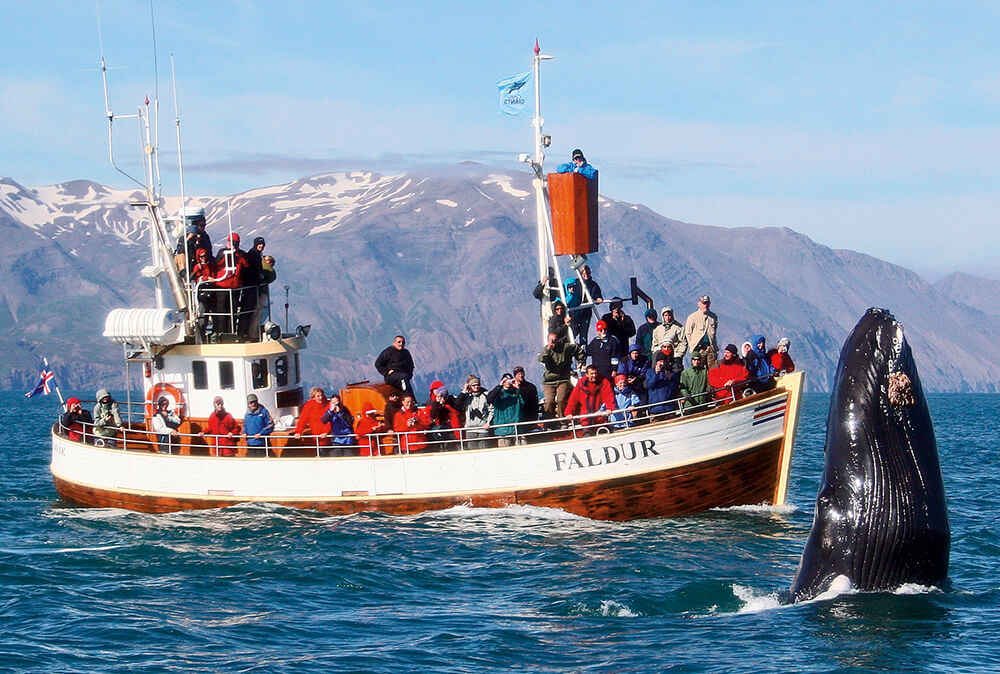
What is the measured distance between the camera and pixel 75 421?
2750 cm

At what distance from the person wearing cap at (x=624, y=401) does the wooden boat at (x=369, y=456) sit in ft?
0.63

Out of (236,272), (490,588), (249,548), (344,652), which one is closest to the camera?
(344,652)

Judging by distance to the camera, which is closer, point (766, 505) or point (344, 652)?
point (344, 652)

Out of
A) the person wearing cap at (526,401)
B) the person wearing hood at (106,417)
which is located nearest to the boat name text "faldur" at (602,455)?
the person wearing cap at (526,401)

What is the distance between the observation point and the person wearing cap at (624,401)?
22625 millimetres

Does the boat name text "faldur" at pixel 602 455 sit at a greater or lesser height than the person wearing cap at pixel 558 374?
lesser

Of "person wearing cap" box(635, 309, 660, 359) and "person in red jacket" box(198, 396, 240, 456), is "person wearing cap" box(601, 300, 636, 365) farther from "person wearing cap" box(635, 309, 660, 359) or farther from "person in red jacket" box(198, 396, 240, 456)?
"person in red jacket" box(198, 396, 240, 456)

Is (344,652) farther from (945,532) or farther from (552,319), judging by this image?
(552,319)

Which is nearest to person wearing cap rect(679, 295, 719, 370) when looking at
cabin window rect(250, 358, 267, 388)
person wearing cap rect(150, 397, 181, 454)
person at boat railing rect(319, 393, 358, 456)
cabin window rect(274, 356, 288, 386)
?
person at boat railing rect(319, 393, 358, 456)

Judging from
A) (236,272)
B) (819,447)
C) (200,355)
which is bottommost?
(819,447)

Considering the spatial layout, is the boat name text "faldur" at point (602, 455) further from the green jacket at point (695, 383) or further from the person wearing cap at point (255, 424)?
the person wearing cap at point (255, 424)

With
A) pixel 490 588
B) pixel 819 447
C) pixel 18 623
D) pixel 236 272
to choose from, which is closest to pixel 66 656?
pixel 18 623

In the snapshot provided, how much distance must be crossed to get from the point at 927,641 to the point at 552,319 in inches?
484

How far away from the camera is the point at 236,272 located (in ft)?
84.9
